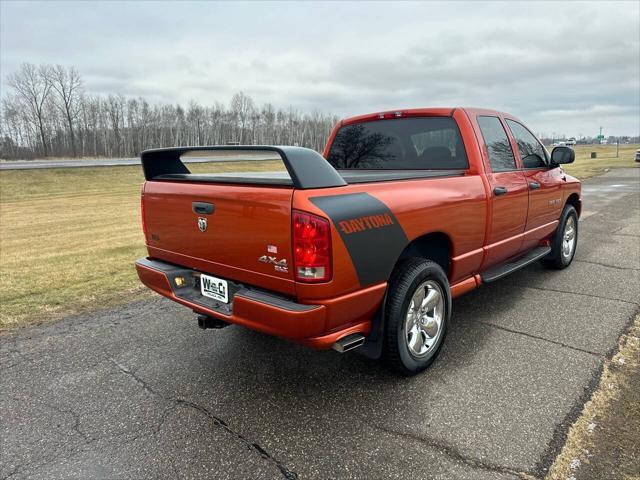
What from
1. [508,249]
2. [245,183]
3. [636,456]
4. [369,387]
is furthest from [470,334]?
[245,183]

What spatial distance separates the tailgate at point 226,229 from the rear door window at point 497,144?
238cm

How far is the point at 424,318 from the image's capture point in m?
3.18

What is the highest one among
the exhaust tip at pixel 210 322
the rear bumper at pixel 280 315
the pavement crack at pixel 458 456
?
the rear bumper at pixel 280 315

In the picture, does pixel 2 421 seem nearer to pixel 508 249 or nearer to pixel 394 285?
pixel 394 285

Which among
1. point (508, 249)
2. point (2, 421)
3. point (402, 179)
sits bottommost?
point (2, 421)

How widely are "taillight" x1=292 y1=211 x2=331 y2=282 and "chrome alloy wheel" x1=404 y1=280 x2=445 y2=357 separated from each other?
2.99 feet

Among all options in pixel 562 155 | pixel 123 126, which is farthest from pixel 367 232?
pixel 123 126

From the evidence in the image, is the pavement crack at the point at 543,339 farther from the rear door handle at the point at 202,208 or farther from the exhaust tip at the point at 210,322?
the rear door handle at the point at 202,208

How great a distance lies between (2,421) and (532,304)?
449 centimetres

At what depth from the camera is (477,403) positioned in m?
2.76

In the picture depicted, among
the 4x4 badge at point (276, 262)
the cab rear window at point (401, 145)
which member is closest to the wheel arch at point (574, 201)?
the cab rear window at point (401, 145)

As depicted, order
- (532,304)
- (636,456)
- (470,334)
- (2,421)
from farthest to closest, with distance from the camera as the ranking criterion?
1. (532,304)
2. (470,334)
3. (2,421)
4. (636,456)

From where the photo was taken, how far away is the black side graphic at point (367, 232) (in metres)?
2.39

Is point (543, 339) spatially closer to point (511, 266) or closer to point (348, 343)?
point (511, 266)
